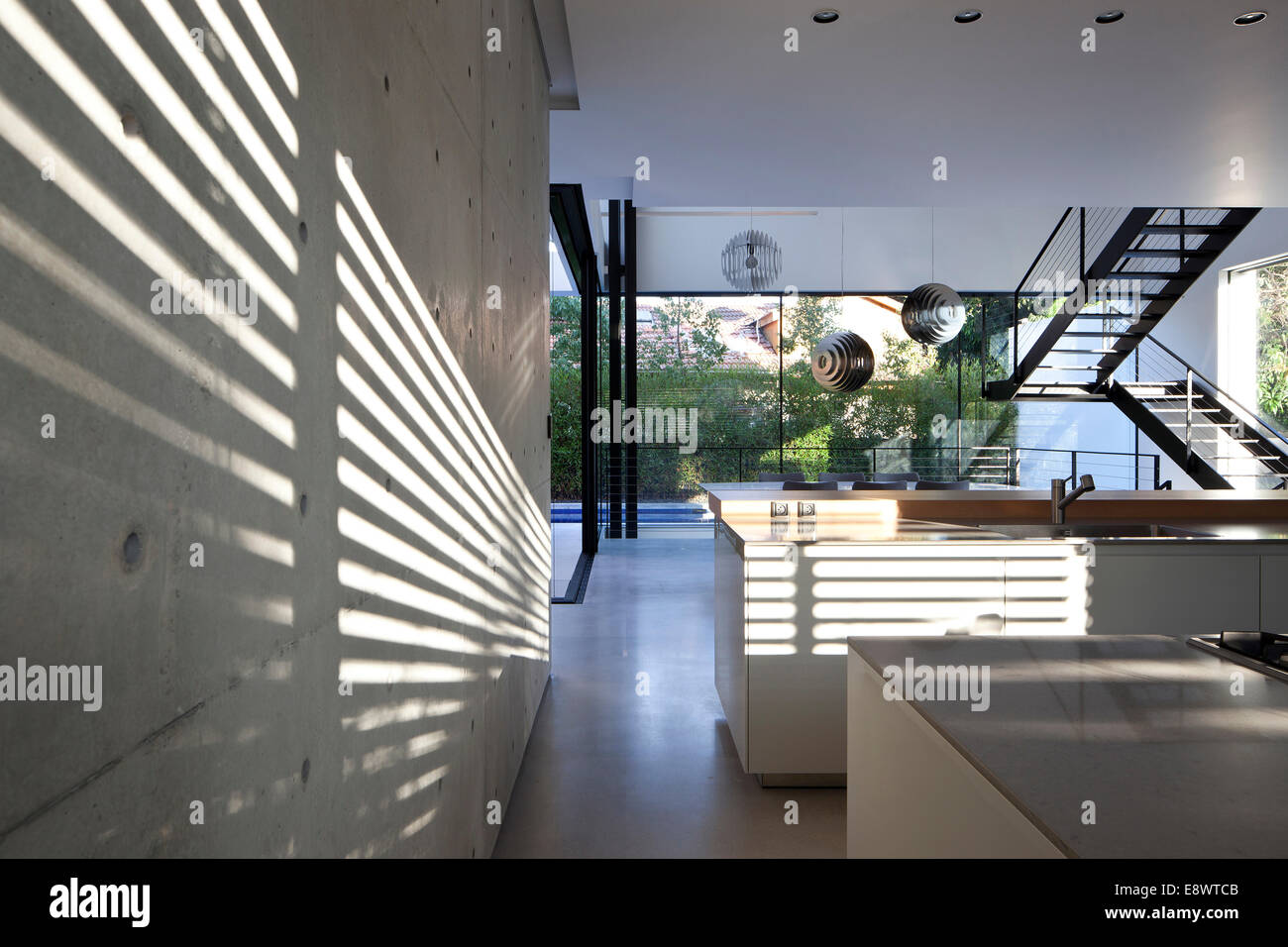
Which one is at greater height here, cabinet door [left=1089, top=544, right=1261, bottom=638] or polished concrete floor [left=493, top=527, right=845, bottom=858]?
cabinet door [left=1089, top=544, right=1261, bottom=638]

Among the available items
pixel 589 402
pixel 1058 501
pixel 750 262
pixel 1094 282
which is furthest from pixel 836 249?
pixel 1058 501

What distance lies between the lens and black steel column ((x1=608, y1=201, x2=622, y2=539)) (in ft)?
28.1

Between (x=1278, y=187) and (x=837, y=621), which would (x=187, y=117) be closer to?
(x=837, y=621)

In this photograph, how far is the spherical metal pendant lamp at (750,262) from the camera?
27.2 ft

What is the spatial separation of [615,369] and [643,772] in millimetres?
5932

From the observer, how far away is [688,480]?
10172mm

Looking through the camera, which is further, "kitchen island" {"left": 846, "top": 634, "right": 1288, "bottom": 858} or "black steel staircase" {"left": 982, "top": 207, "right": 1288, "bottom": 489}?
"black steel staircase" {"left": 982, "top": 207, "right": 1288, "bottom": 489}

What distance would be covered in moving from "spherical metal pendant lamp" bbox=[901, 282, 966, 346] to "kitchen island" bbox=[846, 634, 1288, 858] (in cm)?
518

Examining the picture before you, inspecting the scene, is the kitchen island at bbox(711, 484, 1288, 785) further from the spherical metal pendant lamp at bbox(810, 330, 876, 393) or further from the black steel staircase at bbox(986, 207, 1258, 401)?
the black steel staircase at bbox(986, 207, 1258, 401)

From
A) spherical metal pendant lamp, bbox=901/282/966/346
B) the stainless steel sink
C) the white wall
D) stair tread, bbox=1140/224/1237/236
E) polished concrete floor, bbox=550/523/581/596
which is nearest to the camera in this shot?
the stainless steel sink

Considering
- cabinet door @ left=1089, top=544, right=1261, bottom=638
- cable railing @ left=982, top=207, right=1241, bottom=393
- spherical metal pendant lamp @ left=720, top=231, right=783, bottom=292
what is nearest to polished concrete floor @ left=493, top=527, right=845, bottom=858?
cabinet door @ left=1089, top=544, right=1261, bottom=638

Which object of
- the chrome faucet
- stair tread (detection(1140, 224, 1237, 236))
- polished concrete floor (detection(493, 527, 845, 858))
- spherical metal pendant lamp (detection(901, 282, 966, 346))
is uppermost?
stair tread (detection(1140, 224, 1237, 236))

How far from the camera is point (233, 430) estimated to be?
919 mm

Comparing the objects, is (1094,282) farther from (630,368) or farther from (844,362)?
(630,368)
